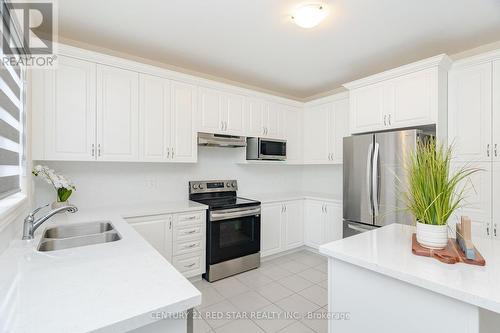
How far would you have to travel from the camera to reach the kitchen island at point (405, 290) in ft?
3.02

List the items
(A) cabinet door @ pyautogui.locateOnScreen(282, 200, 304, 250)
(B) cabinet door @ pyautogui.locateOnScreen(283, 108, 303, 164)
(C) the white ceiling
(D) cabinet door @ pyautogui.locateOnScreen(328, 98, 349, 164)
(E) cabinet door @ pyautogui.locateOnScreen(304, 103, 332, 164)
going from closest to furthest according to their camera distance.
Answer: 1. (C) the white ceiling
2. (D) cabinet door @ pyautogui.locateOnScreen(328, 98, 349, 164)
3. (A) cabinet door @ pyautogui.locateOnScreen(282, 200, 304, 250)
4. (E) cabinet door @ pyautogui.locateOnScreen(304, 103, 332, 164)
5. (B) cabinet door @ pyautogui.locateOnScreen(283, 108, 303, 164)

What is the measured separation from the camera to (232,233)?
2.95 m

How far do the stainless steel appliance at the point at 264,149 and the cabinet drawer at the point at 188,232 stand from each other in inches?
49.6

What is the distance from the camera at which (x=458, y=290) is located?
897 mm

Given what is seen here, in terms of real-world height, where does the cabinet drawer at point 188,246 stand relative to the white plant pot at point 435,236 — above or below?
below

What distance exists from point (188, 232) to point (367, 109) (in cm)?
258

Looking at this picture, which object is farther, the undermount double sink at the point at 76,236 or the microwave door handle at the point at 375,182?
the microwave door handle at the point at 375,182

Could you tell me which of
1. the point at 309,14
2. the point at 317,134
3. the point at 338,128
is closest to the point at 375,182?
the point at 338,128

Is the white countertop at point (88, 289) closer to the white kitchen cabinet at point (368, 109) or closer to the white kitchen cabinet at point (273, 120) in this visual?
the white kitchen cabinet at point (273, 120)

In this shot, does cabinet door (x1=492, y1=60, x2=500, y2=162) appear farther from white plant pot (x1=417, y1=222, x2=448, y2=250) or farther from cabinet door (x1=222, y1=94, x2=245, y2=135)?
cabinet door (x1=222, y1=94, x2=245, y2=135)

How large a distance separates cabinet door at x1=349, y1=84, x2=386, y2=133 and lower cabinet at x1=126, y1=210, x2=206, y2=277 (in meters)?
2.21

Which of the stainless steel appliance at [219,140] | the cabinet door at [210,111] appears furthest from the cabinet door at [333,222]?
the cabinet door at [210,111]

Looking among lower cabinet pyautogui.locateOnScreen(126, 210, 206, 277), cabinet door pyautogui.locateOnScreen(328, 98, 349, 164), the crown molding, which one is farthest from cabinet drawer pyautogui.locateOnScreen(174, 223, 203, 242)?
the crown molding

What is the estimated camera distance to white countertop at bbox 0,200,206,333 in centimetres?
70
